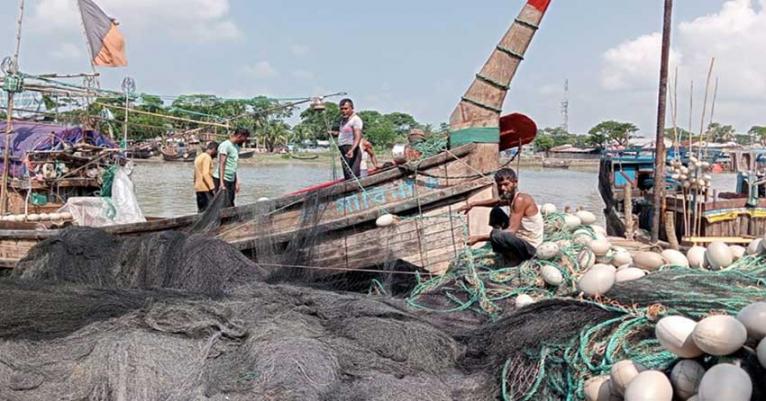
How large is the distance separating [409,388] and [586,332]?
993 millimetres

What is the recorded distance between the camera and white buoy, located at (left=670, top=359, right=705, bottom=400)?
8.86ft

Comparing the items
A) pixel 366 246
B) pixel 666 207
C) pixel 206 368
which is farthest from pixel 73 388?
pixel 666 207

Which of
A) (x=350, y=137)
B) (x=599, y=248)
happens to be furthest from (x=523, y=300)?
(x=350, y=137)

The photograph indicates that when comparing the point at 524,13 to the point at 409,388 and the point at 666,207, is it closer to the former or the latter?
the point at 409,388

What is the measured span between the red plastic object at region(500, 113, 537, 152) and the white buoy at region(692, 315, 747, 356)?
477cm

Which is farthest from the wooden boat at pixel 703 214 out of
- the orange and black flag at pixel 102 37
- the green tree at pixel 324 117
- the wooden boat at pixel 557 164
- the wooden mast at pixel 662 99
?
the wooden boat at pixel 557 164

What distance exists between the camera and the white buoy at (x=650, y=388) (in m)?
2.66

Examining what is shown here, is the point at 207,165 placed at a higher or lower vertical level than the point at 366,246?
higher

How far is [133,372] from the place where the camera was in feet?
12.3

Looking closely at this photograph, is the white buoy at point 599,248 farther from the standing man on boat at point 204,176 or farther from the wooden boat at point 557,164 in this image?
the wooden boat at point 557,164

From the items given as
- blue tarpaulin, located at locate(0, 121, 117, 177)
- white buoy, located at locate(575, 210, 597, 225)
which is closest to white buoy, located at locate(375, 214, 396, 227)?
white buoy, located at locate(575, 210, 597, 225)

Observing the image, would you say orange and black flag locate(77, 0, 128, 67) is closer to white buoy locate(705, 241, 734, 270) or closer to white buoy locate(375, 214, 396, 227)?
white buoy locate(375, 214, 396, 227)

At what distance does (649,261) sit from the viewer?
16.3 feet

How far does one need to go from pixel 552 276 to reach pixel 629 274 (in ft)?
2.13
